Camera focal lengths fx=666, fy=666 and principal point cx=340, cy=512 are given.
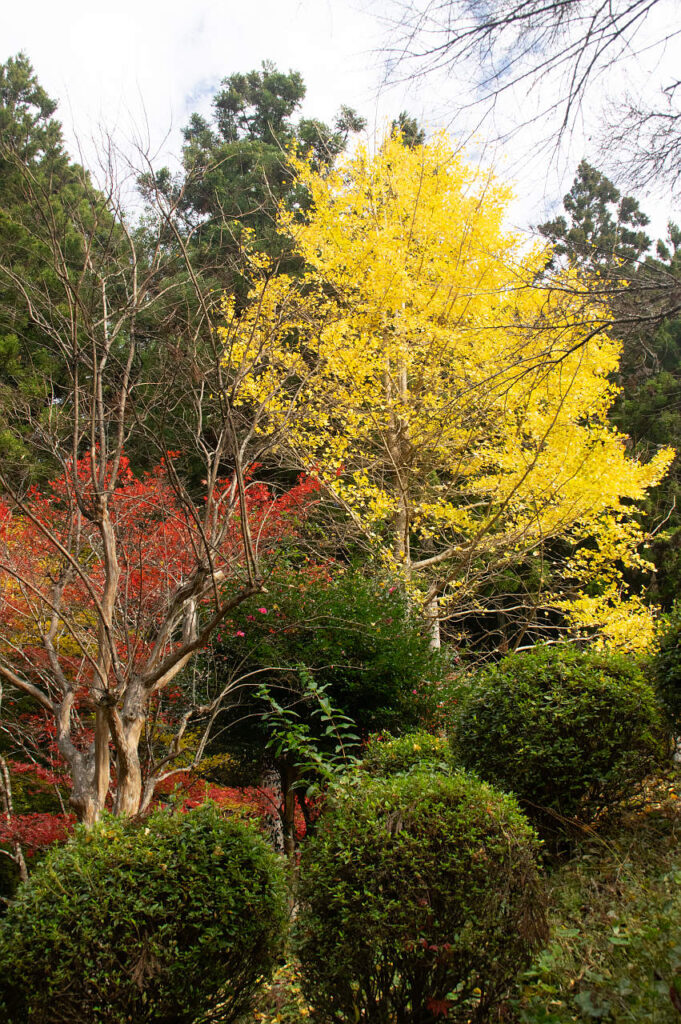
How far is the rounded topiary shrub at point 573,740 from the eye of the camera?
3.68m

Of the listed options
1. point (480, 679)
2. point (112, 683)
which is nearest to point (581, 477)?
point (480, 679)

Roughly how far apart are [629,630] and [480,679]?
3.32 m

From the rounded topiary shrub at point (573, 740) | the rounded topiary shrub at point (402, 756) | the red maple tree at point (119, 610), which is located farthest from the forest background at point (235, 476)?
the rounded topiary shrub at point (573, 740)

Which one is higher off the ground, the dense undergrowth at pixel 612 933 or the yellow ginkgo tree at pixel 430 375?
the yellow ginkgo tree at pixel 430 375

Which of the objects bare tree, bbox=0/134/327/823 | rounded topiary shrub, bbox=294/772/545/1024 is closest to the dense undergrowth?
rounded topiary shrub, bbox=294/772/545/1024

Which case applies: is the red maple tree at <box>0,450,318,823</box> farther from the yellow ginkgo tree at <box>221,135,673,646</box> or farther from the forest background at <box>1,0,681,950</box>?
the yellow ginkgo tree at <box>221,135,673,646</box>

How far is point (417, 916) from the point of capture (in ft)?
7.06

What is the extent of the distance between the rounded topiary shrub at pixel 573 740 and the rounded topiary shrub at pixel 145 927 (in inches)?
68.7

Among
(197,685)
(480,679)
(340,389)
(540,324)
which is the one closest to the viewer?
(540,324)

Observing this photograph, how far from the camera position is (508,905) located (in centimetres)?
222

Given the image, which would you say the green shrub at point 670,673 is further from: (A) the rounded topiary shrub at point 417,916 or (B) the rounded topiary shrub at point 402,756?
(A) the rounded topiary shrub at point 417,916

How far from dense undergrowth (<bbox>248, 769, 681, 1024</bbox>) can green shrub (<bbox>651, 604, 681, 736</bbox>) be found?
0.42m

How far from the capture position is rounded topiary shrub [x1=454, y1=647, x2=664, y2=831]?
12.1 ft

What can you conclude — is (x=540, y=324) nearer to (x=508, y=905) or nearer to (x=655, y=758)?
(x=508, y=905)
